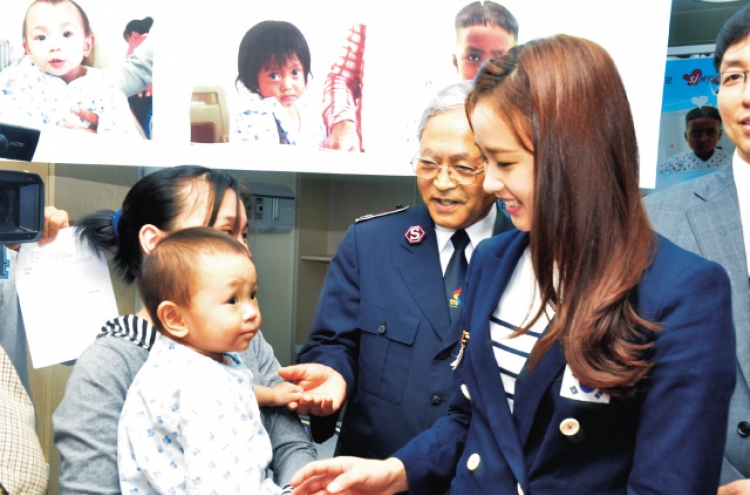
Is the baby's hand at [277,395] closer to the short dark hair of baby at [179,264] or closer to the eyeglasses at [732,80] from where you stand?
the short dark hair of baby at [179,264]

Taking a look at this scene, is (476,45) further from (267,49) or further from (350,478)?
(350,478)

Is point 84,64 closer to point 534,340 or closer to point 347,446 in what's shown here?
point 347,446

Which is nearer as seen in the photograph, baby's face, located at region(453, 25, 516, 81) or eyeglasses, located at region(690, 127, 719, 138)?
baby's face, located at region(453, 25, 516, 81)

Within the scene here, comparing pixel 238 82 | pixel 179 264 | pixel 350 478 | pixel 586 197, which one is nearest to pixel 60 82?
pixel 238 82

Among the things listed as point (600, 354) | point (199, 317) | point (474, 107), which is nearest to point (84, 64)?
point (199, 317)

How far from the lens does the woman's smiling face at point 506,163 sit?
96 cm

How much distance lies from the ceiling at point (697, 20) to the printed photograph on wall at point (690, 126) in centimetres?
20

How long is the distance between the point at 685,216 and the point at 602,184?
53 cm

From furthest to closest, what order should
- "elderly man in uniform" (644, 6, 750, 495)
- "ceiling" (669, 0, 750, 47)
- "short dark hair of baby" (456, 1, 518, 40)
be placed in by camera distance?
"ceiling" (669, 0, 750, 47) → "short dark hair of baby" (456, 1, 518, 40) → "elderly man in uniform" (644, 6, 750, 495)

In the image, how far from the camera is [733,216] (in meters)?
1.29

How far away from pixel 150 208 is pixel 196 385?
0.45 m

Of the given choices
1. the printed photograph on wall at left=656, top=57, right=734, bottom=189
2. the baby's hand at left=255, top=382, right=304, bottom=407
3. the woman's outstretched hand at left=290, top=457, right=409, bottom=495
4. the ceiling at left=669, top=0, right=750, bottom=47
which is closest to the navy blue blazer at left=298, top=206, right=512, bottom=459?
the baby's hand at left=255, top=382, right=304, bottom=407

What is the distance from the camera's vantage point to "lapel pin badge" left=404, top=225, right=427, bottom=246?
63.2 inches

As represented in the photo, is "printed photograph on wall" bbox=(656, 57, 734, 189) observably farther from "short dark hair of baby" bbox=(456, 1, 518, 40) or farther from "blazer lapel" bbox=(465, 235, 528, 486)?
"blazer lapel" bbox=(465, 235, 528, 486)
